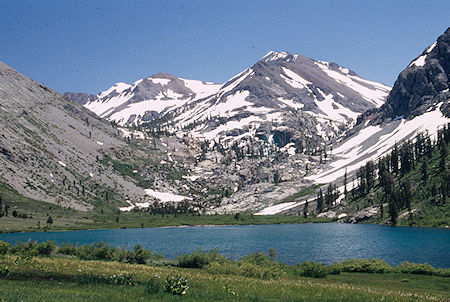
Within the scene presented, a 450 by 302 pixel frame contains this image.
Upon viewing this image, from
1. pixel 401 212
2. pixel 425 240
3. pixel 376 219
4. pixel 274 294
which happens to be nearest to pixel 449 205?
pixel 401 212

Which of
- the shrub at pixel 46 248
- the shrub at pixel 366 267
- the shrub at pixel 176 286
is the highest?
the shrub at pixel 176 286

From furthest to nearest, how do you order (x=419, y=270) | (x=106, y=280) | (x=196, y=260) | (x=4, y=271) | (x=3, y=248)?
(x=196, y=260) < (x=419, y=270) < (x=3, y=248) < (x=4, y=271) < (x=106, y=280)

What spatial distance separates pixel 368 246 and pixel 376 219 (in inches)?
3725

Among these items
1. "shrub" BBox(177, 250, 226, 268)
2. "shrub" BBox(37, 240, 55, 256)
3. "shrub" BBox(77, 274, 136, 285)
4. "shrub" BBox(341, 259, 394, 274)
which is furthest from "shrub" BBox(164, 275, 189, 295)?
"shrub" BBox(37, 240, 55, 256)

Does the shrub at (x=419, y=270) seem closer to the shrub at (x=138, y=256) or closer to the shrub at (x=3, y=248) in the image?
the shrub at (x=138, y=256)

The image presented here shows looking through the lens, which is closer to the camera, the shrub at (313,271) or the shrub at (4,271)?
the shrub at (4,271)

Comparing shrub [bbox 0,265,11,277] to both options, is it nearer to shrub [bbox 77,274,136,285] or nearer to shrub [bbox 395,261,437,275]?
shrub [bbox 77,274,136,285]

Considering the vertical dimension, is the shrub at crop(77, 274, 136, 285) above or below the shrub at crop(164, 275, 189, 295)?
below

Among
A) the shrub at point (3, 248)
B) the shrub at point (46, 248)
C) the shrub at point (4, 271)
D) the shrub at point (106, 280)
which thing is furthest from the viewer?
the shrub at point (46, 248)

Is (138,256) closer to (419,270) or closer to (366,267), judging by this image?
(366,267)

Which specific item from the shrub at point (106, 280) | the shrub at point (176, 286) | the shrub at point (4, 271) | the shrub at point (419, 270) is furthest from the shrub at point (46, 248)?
the shrub at point (419, 270)

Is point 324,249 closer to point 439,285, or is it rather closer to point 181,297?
point 439,285

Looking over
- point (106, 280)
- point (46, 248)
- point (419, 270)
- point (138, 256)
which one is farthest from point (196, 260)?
point (419, 270)

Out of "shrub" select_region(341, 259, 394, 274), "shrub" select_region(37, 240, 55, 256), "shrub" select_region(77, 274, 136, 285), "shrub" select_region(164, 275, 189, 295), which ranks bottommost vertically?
"shrub" select_region(341, 259, 394, 274)
